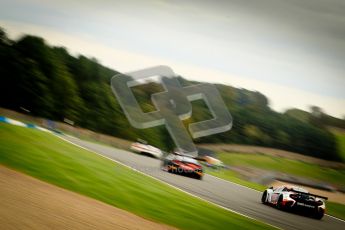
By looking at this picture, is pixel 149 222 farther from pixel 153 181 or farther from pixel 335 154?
→ pixel 335 154

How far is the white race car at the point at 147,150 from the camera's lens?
1781cm

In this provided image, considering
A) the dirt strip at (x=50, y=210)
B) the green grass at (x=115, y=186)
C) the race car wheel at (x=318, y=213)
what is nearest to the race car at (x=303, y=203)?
the race car wheel at (x=318, y=213)

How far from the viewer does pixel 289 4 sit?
1290 cm

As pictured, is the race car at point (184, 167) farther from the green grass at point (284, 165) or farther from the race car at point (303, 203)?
the race car at point (303, 203)

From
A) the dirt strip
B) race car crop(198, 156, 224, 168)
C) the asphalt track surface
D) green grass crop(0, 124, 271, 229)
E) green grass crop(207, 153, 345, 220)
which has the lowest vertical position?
the dirt strip

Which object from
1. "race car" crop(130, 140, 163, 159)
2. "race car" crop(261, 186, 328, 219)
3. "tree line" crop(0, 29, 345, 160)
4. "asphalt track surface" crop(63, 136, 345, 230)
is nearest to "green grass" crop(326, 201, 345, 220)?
"asphalt track surface" crop(63, 136, 345, 230)

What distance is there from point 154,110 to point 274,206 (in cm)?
1059

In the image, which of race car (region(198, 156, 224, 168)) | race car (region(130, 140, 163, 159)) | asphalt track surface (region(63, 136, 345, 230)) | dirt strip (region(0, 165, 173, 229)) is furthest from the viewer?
race car (region(130, 140, 163, 159))

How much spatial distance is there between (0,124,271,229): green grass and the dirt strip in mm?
452

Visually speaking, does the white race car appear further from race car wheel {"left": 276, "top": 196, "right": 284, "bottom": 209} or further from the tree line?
race car wheel {"left": 276, "top": 196, "right": 284, "bottom": 209}

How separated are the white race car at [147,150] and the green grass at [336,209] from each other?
294 inches

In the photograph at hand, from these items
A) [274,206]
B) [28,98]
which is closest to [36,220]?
[274,206]

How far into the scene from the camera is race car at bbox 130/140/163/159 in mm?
17812

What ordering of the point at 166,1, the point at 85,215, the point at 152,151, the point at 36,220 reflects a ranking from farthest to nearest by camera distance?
1. the point at 152,151
2. the point at 166,1
3. the point at 85,215
4. the point at 36,220
